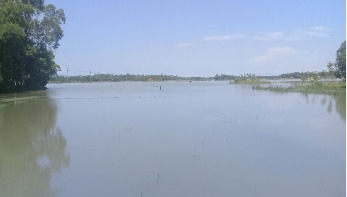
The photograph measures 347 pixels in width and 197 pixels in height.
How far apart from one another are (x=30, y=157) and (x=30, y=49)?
26.0 meters

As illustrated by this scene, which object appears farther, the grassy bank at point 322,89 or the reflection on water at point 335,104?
the grassy bank at point 322,89

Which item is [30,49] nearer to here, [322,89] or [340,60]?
[322,89]

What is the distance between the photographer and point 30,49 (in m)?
29.8

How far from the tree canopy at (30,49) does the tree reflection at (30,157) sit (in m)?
14.0

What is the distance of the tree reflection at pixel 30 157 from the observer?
15.7ft

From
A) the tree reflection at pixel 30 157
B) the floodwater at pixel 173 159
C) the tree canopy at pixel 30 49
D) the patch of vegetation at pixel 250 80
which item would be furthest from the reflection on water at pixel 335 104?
the patch of vegetation at pixel 250 80

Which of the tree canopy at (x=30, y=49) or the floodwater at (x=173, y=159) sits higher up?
the tree canopy at (x=30, y=49)

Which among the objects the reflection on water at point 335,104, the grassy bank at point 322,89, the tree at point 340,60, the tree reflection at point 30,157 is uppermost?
the tree at point 340,60

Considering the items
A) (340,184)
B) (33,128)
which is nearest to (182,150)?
(340,184)

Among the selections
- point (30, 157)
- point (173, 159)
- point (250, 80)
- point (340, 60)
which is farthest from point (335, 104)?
point (250, 80)

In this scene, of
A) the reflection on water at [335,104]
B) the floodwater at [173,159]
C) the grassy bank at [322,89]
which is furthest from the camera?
the grassy bank at [322,89]

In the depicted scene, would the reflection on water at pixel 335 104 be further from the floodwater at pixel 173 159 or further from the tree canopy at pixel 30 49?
the tree canopy at pixel 30 49

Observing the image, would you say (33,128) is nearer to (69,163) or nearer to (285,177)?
(69,163)

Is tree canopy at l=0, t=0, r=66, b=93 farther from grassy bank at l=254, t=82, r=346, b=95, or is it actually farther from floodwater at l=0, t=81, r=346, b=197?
grassy bank at l=254, t=82, r=346, b=95
